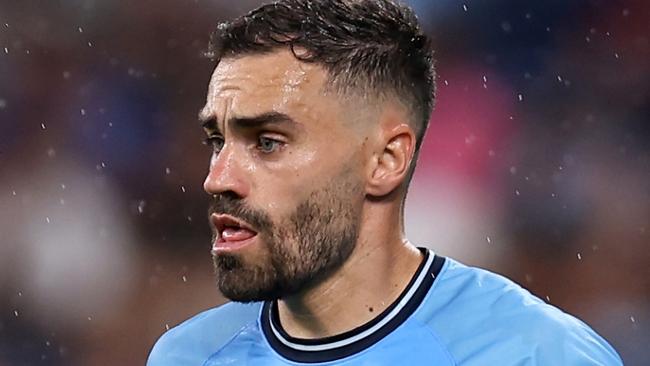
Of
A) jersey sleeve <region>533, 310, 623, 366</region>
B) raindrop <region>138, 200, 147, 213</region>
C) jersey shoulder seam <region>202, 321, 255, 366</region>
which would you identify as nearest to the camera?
jersey sleeve <region>533, 310, 623, 366</region>

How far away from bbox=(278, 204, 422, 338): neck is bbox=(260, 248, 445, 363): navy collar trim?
0.01 meters

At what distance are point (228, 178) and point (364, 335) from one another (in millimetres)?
353

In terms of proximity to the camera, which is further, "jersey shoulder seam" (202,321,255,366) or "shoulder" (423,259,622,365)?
"jersey shoulder seam" (202,321,255,366)

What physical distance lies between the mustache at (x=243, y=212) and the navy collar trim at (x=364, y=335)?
235mm

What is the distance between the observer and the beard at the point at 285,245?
1.99 m

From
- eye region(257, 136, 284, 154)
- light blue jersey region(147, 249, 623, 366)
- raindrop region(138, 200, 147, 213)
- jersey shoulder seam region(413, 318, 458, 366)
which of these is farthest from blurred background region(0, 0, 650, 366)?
eye region(257, 136, 284, 154)

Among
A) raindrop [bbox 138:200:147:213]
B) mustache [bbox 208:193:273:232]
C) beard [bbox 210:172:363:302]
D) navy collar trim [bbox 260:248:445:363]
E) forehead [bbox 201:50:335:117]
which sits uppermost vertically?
forehead [bbox 201:50:335:117]

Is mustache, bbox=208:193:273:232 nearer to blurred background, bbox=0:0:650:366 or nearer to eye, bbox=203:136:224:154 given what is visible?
eye, bbox=203:136:224:154

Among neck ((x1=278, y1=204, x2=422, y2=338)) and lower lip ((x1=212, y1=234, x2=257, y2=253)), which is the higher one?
lower lip ((x1=212, y1=234, x2=257, y2=253))

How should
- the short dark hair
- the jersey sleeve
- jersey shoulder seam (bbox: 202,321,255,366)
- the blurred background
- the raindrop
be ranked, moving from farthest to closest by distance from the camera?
the raindrop, the blurred background, jersey shoulder seam (bbox: 202,321,255,366), the short dark hair, the jersey sleeve

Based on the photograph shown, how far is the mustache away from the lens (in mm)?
1973

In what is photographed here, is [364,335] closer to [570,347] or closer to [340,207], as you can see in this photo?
[340,207]

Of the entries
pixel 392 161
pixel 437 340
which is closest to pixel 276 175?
pixel 392 161

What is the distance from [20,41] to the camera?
14.1ft
